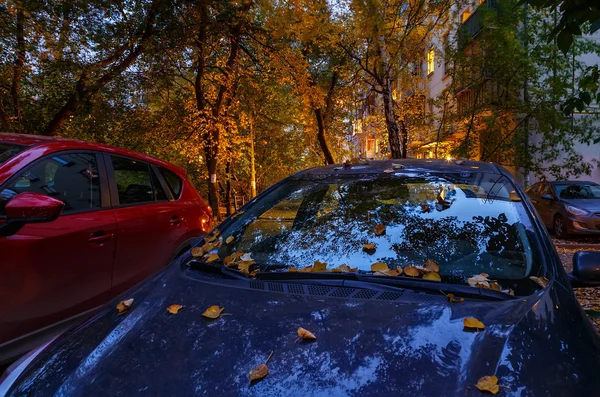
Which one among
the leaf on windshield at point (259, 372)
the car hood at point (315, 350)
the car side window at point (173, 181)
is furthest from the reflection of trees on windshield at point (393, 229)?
the car side window at point (173, 181)

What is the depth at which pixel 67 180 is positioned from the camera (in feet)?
11.2

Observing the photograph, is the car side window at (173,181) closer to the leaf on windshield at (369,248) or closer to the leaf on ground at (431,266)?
the leaf on windshield at (369,248)

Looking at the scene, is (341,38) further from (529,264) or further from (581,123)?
(529,264)

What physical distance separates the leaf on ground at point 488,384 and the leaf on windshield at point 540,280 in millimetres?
699

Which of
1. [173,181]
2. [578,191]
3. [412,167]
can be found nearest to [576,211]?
[578,191]

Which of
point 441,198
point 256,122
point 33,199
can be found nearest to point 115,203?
point 33,199

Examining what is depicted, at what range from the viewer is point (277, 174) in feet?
102

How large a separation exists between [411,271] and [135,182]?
2.97 meters

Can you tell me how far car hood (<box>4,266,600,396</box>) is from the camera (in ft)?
4.28

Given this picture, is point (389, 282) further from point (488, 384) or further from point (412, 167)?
point (412, 167)

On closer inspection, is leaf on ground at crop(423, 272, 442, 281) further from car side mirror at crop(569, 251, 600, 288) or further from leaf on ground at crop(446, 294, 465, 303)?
car side mirror at crop(569, 251, 600, 288)

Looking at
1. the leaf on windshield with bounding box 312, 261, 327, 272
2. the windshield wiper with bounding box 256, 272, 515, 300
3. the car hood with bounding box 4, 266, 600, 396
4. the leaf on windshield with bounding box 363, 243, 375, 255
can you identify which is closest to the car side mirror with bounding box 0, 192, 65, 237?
the car hood with bounding box 4, 266, 600, 396

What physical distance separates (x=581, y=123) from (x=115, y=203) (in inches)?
611

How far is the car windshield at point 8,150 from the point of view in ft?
9.96
